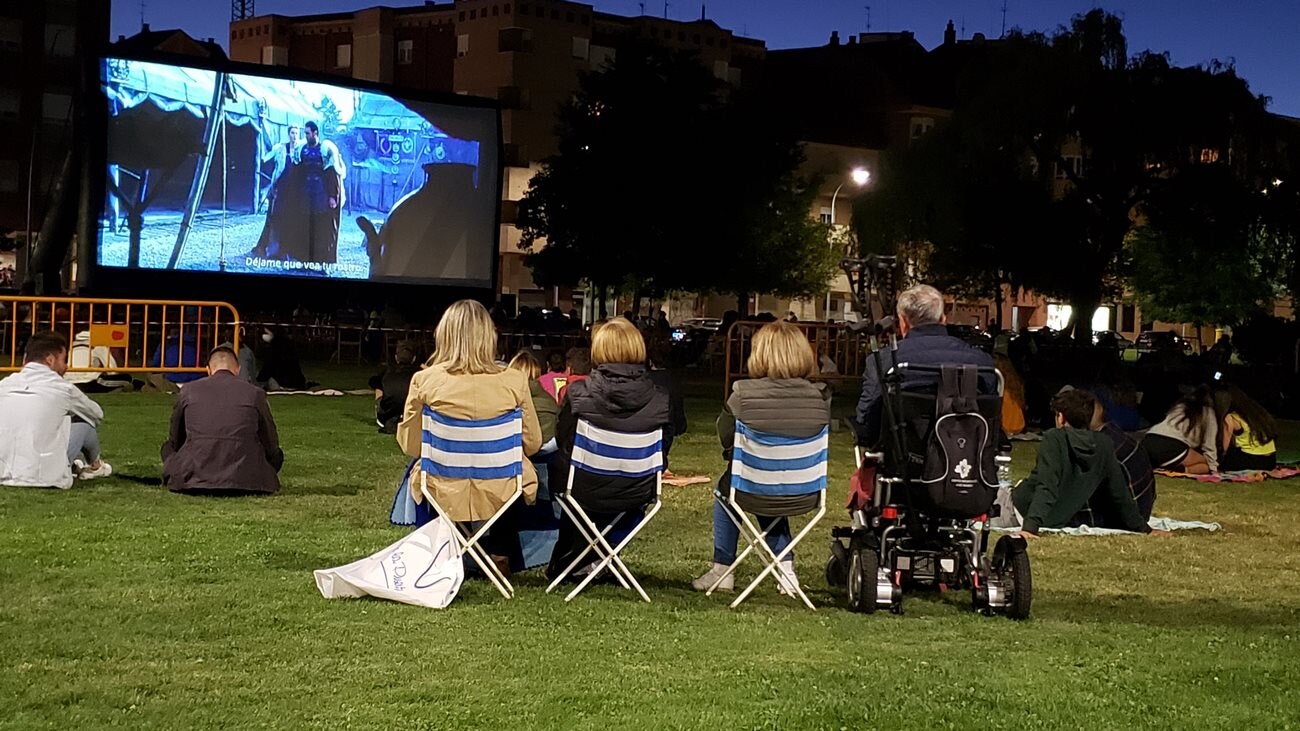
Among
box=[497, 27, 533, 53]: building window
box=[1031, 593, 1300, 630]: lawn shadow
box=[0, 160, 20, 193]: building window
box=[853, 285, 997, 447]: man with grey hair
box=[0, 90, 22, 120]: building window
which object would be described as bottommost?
box=[1031, 593, 1300, 630]: lawn shadow

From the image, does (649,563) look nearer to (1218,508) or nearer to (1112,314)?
(1218,508)

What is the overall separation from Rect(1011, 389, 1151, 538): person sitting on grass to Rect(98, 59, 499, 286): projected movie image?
838 inches

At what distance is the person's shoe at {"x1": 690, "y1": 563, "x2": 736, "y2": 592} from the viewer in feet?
28.9

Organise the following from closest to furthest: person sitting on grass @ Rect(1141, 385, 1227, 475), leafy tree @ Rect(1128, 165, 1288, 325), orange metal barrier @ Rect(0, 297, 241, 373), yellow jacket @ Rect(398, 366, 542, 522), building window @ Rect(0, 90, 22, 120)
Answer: yellow jacket @ Rect(398, 366, 542, 522) < person sitting on grass @ Rect(1141, 385, 1227, 475) < orange metal barrier @ Rect(0, 297, 241, 373) < leafy tree @ Rect(1128, 165, 1288, 325) < building window @ Rect(0, 90, 22, 120)

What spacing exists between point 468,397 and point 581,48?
223 feet

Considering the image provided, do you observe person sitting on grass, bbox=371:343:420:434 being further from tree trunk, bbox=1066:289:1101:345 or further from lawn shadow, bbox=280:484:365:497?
tree trunk, bbox=1066:289:1101:345

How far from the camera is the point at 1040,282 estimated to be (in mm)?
45312

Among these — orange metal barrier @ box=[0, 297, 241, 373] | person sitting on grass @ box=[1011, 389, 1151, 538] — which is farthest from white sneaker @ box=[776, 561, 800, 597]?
orange metal barrier @ box=[0, 297, 241, 373]

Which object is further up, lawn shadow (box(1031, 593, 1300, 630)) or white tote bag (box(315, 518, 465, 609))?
white tote bag (box(315, 518, 465, 609))

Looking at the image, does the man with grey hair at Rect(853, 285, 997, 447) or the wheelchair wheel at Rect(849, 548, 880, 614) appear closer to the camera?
the man with grey hair at Rect(853, 285, 997, 447)

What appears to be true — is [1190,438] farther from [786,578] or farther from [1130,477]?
[786,578]

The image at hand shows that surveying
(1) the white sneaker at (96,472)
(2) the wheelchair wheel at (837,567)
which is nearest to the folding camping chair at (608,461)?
(2) the wheelchair wheel at (837,567)

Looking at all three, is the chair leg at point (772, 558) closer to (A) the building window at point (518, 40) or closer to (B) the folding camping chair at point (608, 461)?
(B) the folding camping chair at point (608, 461)

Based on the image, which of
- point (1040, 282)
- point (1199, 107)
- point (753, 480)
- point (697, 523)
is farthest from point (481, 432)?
point (1040, 282)
